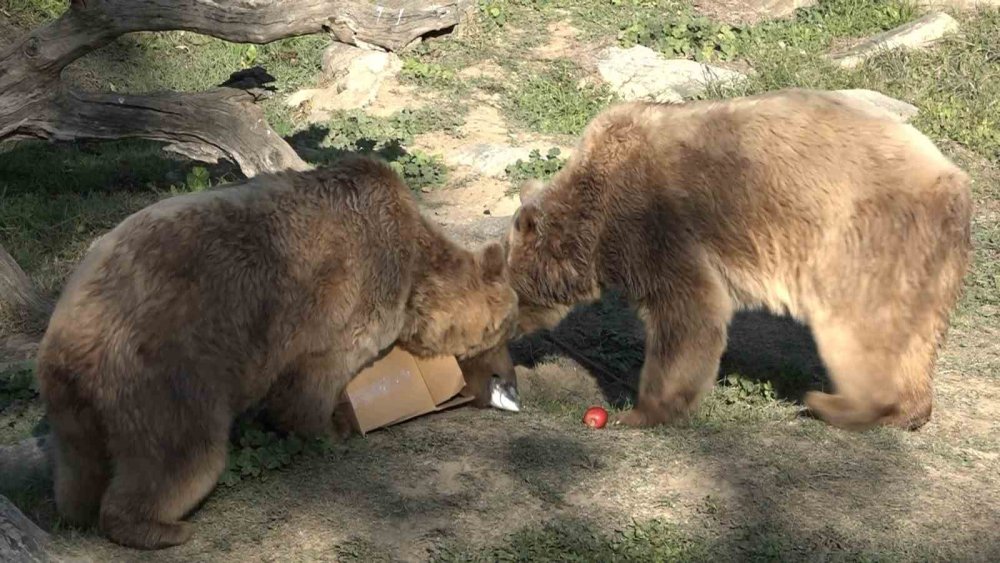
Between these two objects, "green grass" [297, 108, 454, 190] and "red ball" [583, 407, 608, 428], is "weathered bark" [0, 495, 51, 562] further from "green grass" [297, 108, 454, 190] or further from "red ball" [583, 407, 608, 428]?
"green grass" [297, 108, 454, 190]

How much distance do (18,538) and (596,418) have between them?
126 inches

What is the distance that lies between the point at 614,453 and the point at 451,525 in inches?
40.9

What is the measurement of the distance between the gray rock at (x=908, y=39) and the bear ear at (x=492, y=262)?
7247 millimetres

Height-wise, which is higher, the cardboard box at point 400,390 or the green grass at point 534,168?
the cardboard box at point 400,390

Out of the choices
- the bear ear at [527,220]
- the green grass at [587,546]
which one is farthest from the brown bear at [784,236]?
the green grass at [587,546]

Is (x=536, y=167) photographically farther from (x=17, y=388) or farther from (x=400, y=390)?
(x=17, y=388)

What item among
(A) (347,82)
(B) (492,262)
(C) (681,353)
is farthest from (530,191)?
(A) (347,82)

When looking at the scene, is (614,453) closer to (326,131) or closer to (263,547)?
(263,547)

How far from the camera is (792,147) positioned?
6.54m

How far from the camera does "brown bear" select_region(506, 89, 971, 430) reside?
20.8ft

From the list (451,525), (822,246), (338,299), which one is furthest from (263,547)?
(822,246)

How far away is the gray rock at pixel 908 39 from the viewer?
41.7 feet

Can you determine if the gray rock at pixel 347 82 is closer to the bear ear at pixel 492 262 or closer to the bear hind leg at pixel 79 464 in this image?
the bear ear at pixel 492 262

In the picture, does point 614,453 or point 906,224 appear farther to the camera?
point 906,224
